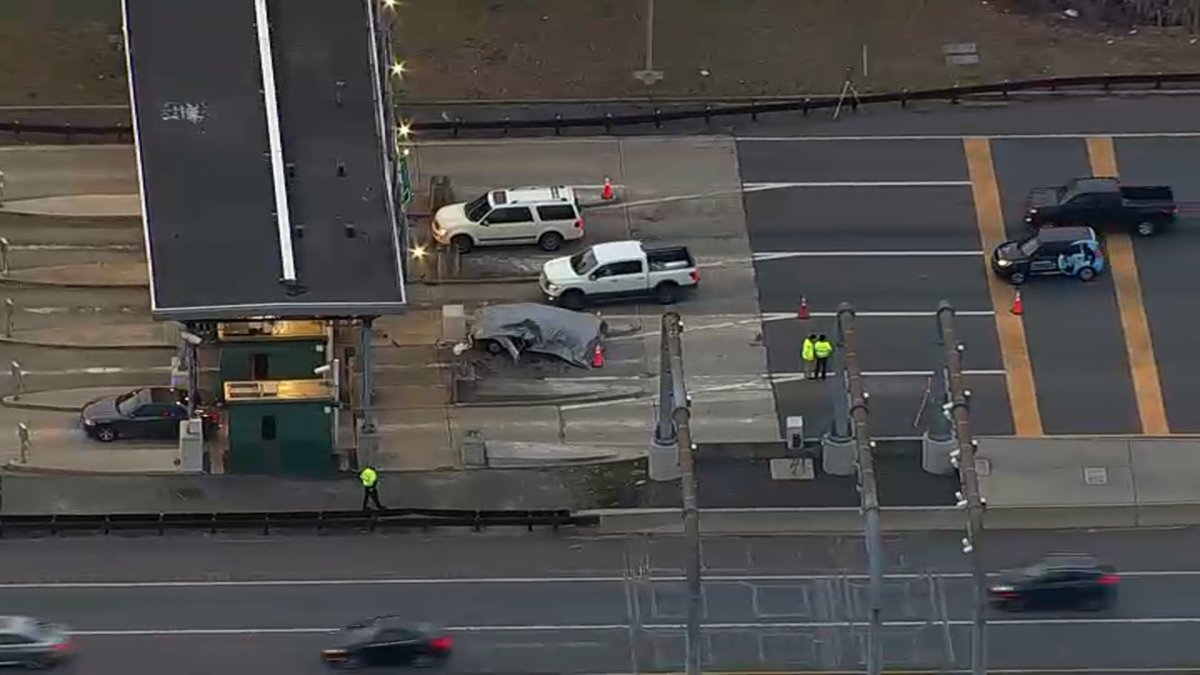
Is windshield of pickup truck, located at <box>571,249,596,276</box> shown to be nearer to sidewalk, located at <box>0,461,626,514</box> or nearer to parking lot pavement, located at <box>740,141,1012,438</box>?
parking lot pavement, located at <box>740,141,1012,438</box>

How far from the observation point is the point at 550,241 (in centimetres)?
8750

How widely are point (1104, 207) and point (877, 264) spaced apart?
22.6 feet

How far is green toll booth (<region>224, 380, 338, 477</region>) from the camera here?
78.8 meters

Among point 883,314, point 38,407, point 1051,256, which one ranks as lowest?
Answer: point 38,407

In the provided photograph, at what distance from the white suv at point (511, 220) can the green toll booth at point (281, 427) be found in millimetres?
9419

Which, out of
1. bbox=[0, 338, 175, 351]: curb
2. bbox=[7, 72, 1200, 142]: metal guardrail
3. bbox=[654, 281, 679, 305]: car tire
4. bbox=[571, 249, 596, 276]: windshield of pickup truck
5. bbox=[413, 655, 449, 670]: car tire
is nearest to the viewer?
bbox=[413, 655, 449, 670]: car tire

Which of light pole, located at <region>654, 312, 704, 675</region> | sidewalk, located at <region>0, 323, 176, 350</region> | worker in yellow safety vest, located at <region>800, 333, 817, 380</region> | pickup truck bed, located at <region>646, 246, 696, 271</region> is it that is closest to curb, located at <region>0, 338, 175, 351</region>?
sidewalk, located at <region>0, 323, 176, 350</region>

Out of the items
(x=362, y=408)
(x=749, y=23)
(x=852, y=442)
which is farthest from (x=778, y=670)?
(x=749, y=23)

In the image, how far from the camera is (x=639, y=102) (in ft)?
305

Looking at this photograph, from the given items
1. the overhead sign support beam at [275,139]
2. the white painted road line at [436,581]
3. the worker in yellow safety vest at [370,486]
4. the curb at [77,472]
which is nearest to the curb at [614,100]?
the overhead sign support beam at [275,139]

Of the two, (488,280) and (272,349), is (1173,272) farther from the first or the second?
(272,349)

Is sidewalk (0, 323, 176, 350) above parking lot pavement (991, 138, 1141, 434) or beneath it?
above

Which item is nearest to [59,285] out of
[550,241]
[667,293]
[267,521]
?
[267,521]

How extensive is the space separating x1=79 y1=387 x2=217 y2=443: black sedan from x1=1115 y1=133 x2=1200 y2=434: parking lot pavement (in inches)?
1047
